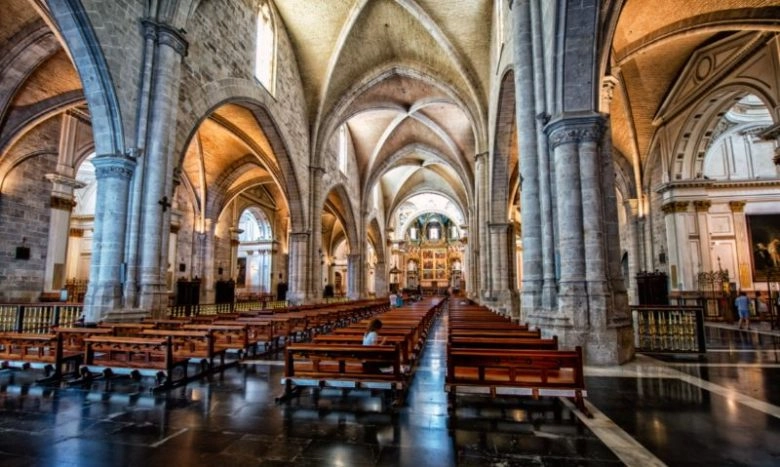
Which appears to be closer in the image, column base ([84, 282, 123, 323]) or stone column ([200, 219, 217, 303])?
column base ([84, 282, 123, 323])

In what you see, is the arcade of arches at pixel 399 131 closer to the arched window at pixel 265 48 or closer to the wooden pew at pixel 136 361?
Answer: the arched window at pixel 265 48

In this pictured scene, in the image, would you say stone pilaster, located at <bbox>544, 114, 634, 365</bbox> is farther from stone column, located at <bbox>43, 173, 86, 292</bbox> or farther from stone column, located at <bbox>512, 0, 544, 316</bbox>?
stone column, located at <bbox>43, 173, 86, 292</bbox>

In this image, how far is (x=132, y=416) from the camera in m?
3.93

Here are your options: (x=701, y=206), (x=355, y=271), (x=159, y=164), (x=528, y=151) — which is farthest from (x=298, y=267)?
(x=701, y=206)

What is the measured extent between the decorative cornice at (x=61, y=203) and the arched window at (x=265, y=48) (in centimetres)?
913

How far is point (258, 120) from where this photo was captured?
54.6ft

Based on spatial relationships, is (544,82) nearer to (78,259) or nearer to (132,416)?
(132,416)

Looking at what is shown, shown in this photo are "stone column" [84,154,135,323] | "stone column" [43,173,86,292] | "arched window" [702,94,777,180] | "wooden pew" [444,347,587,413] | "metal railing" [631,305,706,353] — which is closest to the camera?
"wooden pew" [444,347,587,413]

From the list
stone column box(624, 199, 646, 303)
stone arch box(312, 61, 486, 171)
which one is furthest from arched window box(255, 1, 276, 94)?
stone column box(624, 199, 646, 303)

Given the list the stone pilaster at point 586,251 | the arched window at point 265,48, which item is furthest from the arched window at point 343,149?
the stone pilaster at point 586,251

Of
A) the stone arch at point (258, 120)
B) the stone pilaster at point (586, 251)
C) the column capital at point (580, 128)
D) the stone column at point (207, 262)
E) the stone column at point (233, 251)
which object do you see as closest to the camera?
the stone pilaster at point (586, 251)

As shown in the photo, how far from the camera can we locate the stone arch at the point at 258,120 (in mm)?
11445

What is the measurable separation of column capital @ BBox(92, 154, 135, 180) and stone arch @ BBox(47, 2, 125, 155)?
0.42ft

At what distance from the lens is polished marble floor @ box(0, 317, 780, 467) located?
117 inches
